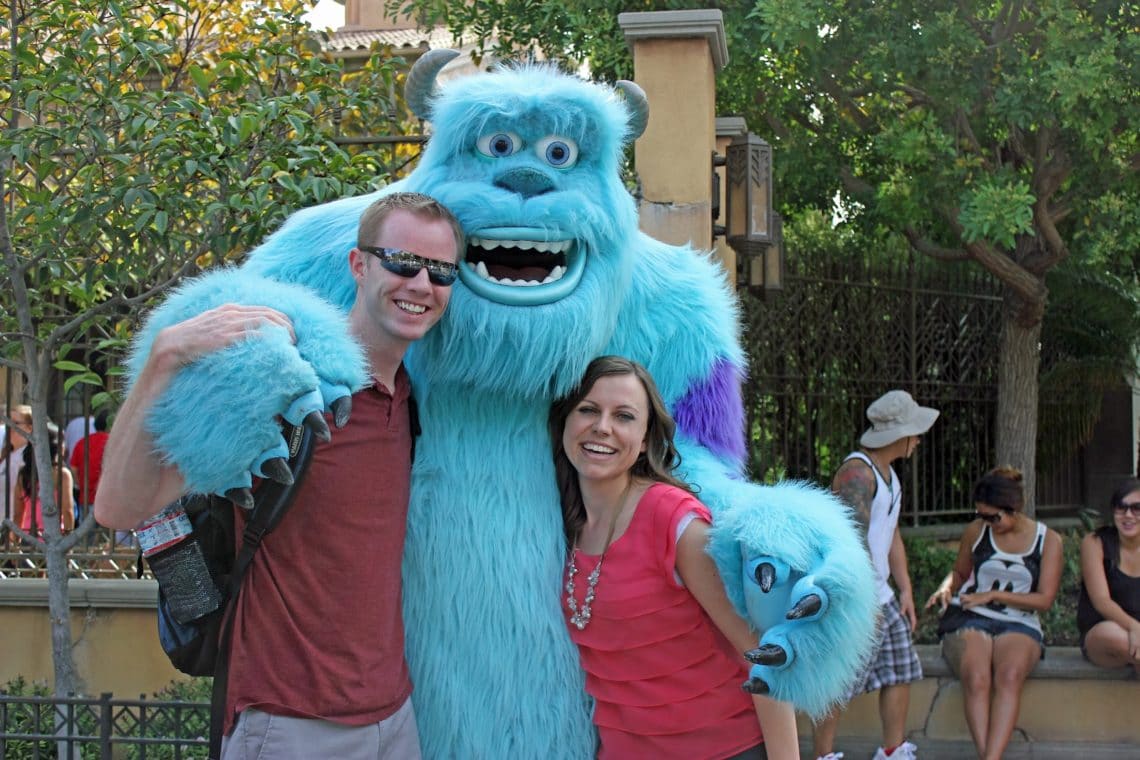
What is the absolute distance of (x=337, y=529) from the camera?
7.68ft

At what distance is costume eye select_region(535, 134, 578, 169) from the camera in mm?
2758

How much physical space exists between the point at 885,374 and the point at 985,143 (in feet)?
6.51

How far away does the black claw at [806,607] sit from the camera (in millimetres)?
2292

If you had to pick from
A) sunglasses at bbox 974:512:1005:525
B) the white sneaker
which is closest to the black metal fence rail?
the white sneaker

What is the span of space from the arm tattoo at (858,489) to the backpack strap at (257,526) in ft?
11.3

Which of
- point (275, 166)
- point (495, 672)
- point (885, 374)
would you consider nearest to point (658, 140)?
point (275, 166)

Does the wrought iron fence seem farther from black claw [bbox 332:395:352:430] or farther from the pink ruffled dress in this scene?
black claw [bbox 332:395:352:430]

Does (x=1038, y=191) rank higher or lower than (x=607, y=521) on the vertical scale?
higher

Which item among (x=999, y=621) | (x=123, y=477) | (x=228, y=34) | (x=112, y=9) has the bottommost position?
(x=999, y=621)

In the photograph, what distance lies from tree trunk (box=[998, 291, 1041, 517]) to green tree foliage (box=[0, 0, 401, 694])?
5938 mm

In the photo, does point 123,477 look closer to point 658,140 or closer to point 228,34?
point 658,140

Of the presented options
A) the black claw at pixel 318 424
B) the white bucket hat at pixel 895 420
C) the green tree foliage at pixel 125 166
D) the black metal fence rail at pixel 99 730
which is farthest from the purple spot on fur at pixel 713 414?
the white bucket hat at pixel 895 420

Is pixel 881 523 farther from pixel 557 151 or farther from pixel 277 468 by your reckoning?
pixel 277 468

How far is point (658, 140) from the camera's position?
5203 mm
